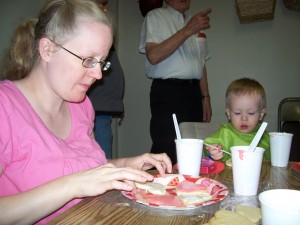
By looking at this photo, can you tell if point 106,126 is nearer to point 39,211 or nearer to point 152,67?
point 152,67

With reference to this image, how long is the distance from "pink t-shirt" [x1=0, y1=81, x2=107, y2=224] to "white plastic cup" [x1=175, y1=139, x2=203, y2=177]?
308mm

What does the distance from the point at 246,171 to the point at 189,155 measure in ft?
0.63

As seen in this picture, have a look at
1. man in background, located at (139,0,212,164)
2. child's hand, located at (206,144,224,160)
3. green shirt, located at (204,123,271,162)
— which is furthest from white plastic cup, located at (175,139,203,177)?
man in background, located at (139,0,212,164)

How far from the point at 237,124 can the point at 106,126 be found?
0.81 meters

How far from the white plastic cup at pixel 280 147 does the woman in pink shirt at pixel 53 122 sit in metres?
0.45

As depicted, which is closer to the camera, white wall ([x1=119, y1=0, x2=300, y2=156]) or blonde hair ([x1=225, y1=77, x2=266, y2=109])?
blonde hair ([x1=225, y1=77, x2=266, y2=109])

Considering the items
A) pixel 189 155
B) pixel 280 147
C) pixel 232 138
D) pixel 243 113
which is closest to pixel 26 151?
pixel 189 155

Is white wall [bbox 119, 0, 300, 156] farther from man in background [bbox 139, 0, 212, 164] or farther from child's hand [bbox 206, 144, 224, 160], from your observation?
child's hand [bbox 206, 144, 224, 160]

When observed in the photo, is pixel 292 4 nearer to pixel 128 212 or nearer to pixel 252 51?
pixel 252 51

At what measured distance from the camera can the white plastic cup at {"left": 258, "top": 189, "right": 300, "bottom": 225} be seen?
0.57 meters

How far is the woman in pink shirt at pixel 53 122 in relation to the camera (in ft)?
2.55

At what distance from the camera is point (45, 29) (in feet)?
3.49

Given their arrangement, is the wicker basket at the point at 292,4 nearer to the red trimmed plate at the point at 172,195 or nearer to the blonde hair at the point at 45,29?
the blonde hair at the point at 45,29

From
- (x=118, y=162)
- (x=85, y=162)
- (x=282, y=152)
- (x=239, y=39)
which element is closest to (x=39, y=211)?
(x=85, y=162)
